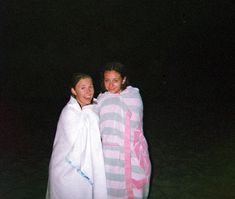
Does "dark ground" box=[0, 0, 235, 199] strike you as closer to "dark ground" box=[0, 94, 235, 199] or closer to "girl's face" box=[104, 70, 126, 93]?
"dark ground" box=[0, 94, 235, 199]

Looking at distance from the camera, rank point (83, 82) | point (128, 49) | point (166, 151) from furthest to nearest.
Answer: point (128, 49) < point (166, 151) < point (83, 82)

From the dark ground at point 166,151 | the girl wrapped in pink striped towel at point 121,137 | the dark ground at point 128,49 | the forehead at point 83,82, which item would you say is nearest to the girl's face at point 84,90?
the forehead at point 83,82

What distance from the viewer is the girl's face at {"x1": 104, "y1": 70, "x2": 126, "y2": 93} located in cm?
280

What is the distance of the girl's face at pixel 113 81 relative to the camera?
9.20 feet

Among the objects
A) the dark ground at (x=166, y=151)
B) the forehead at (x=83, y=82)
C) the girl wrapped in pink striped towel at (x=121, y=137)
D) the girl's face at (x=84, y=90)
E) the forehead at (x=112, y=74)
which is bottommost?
the dark ground at (x=166, y=151)

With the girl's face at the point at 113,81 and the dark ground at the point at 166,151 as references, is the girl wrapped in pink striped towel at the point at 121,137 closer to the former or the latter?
the girl's face at the point at 113,81

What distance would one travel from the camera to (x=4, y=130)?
25.2ft

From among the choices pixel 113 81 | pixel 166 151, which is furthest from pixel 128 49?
pixel 113 81

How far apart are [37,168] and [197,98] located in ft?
A: 28.9

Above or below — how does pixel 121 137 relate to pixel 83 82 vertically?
below

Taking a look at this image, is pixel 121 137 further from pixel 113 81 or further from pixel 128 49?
pixel 128 49

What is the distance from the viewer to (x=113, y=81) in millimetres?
2814

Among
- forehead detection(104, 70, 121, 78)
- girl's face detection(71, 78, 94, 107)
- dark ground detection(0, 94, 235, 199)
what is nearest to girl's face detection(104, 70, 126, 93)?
forehead detection(104, 70, 121, 78)

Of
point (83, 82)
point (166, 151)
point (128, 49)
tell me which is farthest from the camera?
point (128, 49)
